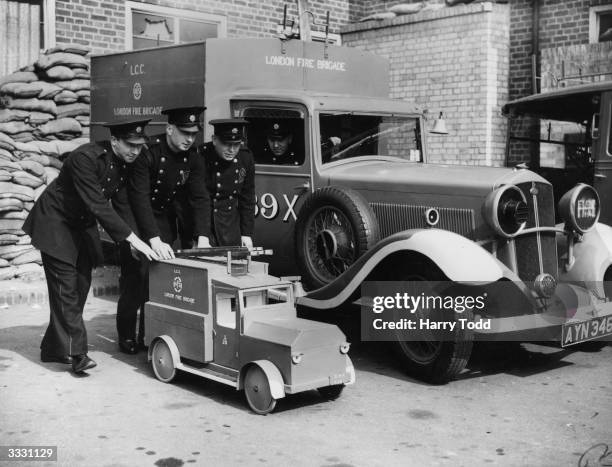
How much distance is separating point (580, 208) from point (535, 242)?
563mm

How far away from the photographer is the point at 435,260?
16.3 feet

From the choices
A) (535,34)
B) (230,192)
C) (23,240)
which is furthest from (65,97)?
(535,34)

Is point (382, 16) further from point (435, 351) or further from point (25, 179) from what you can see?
point (435, 351)

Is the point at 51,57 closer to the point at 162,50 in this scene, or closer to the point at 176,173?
the point at 162,50

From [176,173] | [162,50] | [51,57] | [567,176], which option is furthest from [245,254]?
[51,57]

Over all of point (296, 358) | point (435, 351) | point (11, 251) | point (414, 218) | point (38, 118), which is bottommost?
point (435, 351)

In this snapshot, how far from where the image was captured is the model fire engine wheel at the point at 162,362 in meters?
5.20

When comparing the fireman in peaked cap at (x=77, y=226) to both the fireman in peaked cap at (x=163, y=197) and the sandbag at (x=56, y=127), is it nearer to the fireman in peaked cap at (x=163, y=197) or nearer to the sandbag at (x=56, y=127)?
the fireman in peaked cap at (x=163, y=197)

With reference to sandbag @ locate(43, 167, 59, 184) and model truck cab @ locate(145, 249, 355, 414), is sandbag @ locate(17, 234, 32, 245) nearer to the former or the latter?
sandbag @ locate(43, 167, 59, 184)

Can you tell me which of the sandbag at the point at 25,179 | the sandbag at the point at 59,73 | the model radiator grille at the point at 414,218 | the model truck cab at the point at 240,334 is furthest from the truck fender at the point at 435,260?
the sandbag at the point at 59,73

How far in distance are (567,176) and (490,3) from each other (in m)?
4.27

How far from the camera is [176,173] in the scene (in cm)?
576

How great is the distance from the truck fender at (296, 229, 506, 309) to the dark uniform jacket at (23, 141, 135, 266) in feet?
4.82

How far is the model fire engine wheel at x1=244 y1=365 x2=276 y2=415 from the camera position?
4527 mm
